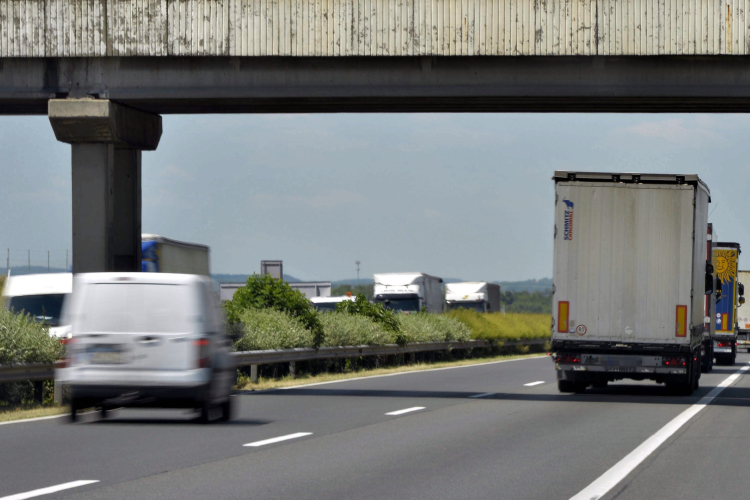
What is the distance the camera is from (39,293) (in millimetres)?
20375

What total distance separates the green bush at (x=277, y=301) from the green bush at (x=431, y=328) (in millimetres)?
5690

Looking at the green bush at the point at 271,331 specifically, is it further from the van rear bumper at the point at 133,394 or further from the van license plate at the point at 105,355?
the van license plate at the point at 105,355

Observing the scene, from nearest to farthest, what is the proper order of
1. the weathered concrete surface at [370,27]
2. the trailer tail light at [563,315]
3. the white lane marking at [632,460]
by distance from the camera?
the white lane marking at [632,460]
the weathered concrete surface at [370,27]
the trailer tail light at [563,315]

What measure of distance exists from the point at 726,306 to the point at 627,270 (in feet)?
64.1

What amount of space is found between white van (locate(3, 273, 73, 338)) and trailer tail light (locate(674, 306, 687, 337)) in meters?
10.6

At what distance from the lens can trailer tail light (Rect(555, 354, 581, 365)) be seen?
2027cm

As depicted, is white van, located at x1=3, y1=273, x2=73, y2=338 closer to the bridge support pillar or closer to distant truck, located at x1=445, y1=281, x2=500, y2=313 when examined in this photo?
the bridge support pillar

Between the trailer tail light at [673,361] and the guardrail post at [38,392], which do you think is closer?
the guardrail post at [38,392]

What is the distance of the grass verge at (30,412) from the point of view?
15264 millimetres

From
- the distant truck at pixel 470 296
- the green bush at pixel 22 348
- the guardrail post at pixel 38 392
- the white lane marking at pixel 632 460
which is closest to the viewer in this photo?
the white lane marking at pixel 632 460

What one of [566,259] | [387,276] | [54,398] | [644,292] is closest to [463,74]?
[566,259]

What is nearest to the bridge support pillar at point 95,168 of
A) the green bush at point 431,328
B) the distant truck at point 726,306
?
the green bush at point 431,328

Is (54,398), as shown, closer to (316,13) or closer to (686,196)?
(316,13)

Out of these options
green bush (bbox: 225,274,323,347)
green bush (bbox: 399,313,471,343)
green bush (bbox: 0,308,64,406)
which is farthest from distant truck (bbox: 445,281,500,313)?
green bush (bbox: 0,308,64,406)
